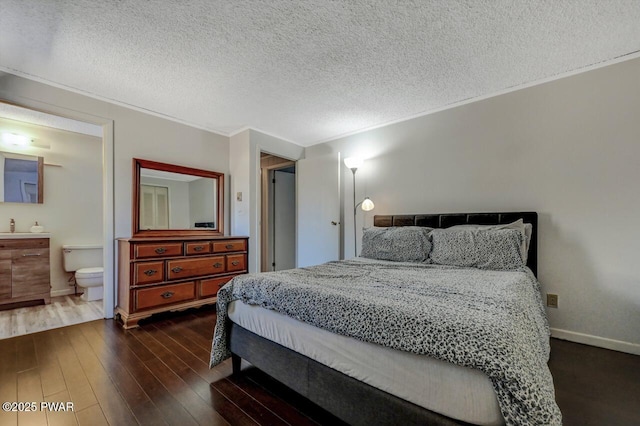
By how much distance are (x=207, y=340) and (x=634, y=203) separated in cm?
367

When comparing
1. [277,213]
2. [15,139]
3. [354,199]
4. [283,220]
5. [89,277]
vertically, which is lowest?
[89,277]

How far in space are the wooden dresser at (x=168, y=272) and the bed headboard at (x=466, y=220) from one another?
2051 millimetres

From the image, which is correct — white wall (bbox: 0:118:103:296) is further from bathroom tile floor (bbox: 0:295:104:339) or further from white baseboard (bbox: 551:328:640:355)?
white baseboard (bbox: 551:328:640:355)

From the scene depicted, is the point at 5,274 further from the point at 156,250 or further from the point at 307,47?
the point at 307,47

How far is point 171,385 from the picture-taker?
5.64 ft

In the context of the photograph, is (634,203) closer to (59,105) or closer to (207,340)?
(207,340)

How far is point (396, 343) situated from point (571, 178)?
8.12 feet

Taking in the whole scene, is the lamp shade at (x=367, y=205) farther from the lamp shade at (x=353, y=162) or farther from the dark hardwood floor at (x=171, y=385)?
the dark hardwood floor at (x=171, y=385)

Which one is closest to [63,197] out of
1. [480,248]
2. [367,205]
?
[367,205]

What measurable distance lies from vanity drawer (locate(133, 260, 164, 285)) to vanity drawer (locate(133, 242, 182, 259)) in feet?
0.27

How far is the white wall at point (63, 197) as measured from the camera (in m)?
3.61

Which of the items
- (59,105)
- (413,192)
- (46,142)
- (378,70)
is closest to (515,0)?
(378,70)

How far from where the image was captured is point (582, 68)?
93.4 inches

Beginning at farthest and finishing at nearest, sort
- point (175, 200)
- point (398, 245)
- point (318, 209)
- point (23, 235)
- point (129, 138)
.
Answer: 1. point (318, 209)
2. point (175, 200)
3. point (23, 235)
4. point (129, 138)
5. point (398, 245)
